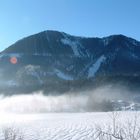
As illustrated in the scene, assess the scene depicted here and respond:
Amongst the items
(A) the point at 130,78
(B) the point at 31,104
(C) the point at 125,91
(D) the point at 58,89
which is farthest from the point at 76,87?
(B) the point at 31,104

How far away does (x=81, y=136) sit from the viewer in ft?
60.7

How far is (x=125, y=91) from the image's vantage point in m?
95.6

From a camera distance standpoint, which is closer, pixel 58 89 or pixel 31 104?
pixel 31 104

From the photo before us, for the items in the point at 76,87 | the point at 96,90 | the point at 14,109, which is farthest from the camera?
the point at 76,87

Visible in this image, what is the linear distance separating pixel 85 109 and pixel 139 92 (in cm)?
3217

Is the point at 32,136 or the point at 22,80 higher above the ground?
the point at 22,80

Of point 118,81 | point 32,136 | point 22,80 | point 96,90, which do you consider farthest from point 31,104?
point 22,80

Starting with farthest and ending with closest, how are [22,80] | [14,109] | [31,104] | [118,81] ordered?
[22,80], [118,81], [31,104], [14,109]

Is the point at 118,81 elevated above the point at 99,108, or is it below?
above

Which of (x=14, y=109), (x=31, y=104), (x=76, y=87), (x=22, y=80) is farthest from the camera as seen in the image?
(x=22, y=80)

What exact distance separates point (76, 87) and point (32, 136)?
256ft

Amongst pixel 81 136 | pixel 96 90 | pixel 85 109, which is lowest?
pixel 81 136

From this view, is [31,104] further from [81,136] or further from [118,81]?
[81,136]

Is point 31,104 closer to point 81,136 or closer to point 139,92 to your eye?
point 139,92
